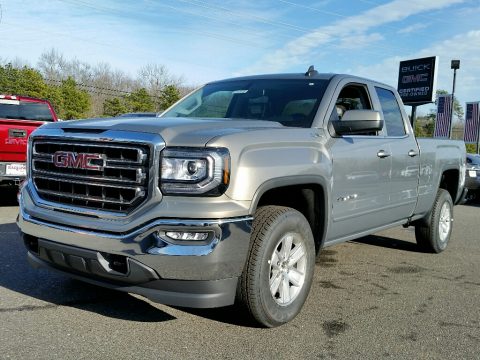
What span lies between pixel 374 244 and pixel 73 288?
4.38 metres

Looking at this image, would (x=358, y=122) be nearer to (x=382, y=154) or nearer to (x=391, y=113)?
(x=382, y=154)

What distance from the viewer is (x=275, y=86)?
193 inches

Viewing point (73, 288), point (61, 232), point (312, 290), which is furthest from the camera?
point (312, 290)

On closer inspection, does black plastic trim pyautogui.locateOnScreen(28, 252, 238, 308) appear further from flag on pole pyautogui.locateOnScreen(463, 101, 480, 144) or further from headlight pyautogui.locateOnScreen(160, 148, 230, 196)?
flag on pole pyautogui.locateOnScreen(463, 101, 480, 144)

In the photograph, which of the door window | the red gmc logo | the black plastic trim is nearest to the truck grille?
the red gmc logo

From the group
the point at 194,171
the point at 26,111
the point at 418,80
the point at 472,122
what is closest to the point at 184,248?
the point at 194,171

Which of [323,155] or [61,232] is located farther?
[323,155]

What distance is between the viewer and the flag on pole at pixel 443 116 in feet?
95.2

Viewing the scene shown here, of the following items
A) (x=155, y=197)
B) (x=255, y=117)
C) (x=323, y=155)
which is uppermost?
(x=255, y=117)

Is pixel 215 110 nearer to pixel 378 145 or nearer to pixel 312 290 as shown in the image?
pixel 378 145

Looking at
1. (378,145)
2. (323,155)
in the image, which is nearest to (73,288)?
(323,155)

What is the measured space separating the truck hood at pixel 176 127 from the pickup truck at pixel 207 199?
0.01 meters

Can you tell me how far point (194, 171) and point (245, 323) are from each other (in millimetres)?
1291

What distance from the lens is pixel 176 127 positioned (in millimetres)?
3314
